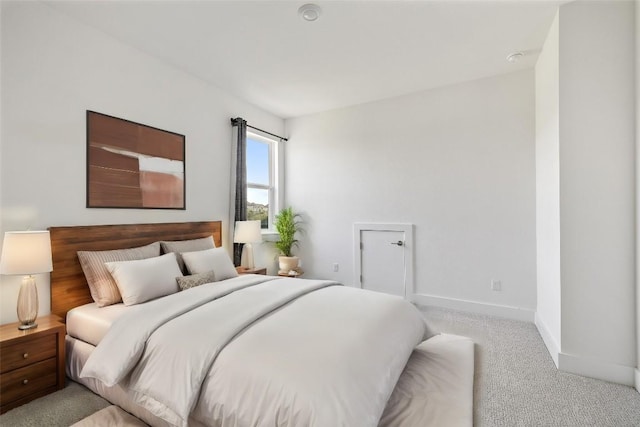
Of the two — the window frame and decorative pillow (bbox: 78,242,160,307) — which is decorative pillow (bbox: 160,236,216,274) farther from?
the window frame

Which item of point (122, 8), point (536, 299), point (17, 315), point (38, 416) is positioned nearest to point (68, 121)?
point (122, 8)

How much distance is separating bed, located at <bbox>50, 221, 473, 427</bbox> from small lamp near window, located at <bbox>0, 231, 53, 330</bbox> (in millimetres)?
249

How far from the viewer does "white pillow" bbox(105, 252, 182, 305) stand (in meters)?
2.29

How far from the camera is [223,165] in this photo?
389cm

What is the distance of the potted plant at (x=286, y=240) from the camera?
4.46 m

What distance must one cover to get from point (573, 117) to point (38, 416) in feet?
13.3

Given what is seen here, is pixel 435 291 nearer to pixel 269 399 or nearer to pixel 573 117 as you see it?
pixel 573 117

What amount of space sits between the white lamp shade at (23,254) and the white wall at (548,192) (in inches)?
145

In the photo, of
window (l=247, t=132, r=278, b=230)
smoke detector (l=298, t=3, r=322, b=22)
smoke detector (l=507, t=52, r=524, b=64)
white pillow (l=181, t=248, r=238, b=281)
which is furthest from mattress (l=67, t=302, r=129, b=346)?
smoke detector (l=507, t=52, r=524, b=64)

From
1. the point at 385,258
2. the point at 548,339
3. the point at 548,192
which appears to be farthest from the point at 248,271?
the point at 548,192

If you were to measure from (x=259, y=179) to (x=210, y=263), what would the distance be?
2019 millimetres

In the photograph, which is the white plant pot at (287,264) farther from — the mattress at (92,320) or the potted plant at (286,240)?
the mattress at (92,320)

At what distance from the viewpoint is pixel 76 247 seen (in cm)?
245

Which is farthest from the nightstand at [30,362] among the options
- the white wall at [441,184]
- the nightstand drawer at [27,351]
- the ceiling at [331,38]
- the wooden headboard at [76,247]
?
the white wall at [441,184]
